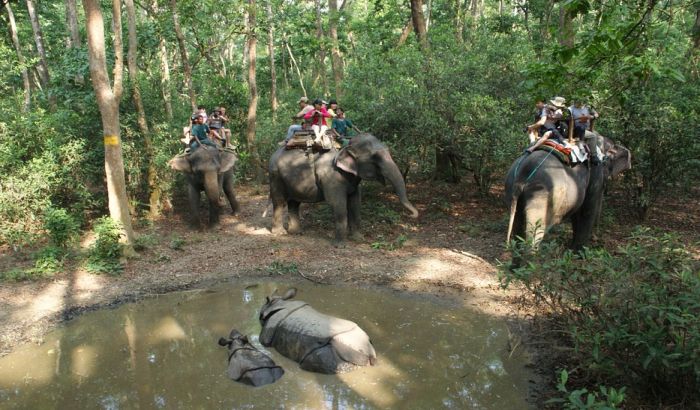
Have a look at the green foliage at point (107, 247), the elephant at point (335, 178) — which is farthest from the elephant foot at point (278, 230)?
the green foliage at point (107, 247)

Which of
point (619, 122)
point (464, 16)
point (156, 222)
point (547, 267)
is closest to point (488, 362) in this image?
point (547, 267)

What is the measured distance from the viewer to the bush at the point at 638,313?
3852 mm

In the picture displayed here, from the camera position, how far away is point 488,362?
575cm

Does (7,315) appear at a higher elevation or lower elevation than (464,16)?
lower

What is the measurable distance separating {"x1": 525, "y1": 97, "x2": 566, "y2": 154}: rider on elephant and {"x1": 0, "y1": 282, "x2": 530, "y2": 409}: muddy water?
295cm

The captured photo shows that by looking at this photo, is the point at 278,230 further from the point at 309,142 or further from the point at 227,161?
the point at 227,161

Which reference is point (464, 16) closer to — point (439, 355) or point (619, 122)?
point (619, 122)

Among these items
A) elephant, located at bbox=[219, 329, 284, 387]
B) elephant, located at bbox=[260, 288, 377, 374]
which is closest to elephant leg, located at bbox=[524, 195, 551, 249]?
elephant, located at bbox=[260, 288, 377, 374]

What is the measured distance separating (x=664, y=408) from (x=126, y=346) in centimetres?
561

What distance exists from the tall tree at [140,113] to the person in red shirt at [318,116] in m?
4.09

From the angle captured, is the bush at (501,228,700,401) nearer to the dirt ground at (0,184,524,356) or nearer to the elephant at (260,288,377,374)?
the elephant at (260,288,377,374)

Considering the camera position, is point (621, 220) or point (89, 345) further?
point (621, 220)

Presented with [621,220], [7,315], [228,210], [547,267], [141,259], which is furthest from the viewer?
[228,210]

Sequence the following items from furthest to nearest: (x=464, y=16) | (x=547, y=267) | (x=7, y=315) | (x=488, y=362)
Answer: (x=464, y=16) → (x=7, y=315) → (x=488, y=362) → (x=547, y=267)
